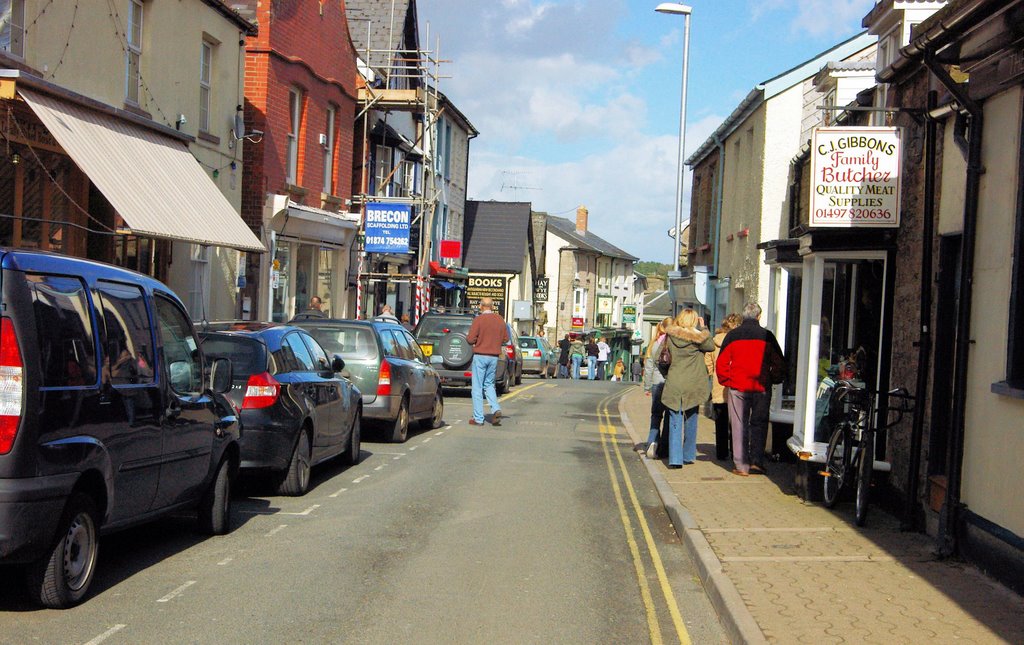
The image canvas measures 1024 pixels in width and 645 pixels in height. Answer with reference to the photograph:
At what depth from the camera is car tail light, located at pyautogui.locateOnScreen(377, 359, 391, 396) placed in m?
14.2

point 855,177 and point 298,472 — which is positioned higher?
point 855,177

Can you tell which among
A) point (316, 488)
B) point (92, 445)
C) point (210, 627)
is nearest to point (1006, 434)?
point (210, 627)

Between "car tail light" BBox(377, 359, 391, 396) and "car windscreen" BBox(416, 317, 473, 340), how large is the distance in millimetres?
9849

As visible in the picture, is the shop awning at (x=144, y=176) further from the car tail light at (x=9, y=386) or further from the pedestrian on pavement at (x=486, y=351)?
the car tail light at (x=9, y=386)

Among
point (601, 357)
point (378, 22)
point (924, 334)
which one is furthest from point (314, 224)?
point (601, 357)

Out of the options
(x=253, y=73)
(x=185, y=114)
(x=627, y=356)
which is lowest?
(x=627, y=356)

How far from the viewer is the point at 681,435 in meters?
12.9

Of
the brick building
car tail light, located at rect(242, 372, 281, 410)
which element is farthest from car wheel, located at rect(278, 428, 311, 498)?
the brick building

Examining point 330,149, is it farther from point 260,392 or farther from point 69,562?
point 69,562

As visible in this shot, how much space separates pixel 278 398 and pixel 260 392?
7.0 inches

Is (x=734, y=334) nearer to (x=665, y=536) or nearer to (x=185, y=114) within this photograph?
(x=665, y=536)

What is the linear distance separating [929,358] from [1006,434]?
1762 mm

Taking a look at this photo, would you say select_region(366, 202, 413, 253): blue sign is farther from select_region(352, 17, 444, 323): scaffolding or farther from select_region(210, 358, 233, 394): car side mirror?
select_region(210, 358, 233, 394): car side mirror

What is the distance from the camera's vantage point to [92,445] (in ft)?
19.9
